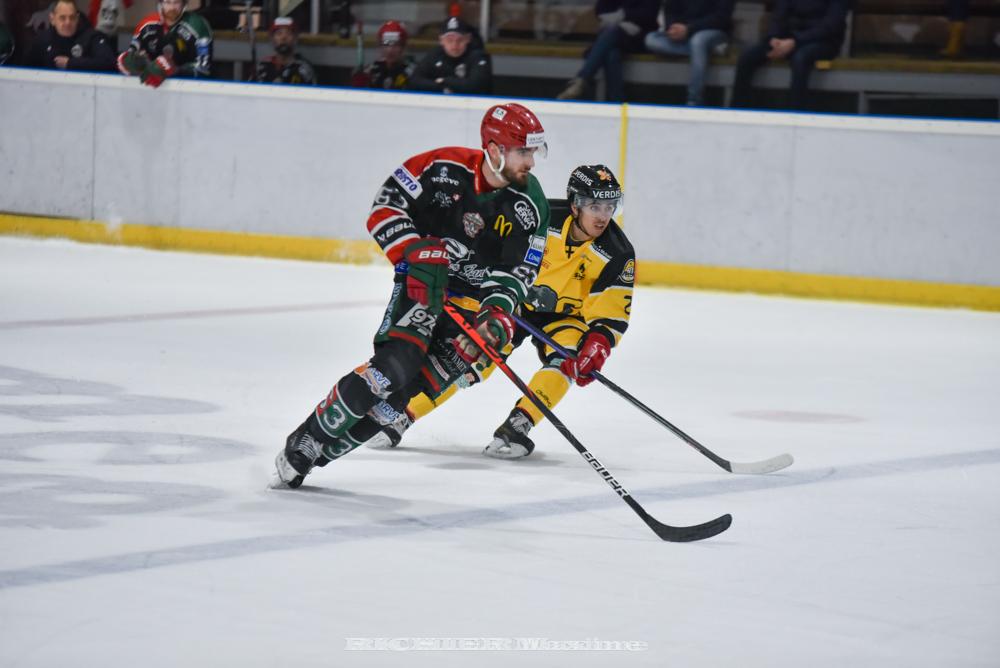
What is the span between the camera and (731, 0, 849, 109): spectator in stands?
926 centimetres

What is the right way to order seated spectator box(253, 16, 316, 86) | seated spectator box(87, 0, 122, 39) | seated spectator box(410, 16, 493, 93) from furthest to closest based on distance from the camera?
seated spectator box(87, 0, 122, 39) → seated spectator box(253, 16, 316, 86) → seated spectator box(410, 16, 493, 93)

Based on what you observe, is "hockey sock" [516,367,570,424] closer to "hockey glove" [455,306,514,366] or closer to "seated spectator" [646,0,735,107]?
"hockey glove" [455,306,514,366]

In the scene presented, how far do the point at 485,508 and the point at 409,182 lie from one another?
0.92m

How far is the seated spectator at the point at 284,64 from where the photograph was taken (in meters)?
10.0

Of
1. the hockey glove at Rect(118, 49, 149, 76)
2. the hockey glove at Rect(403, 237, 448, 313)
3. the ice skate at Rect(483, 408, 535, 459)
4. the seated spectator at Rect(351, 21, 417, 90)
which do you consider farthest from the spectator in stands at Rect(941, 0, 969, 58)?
the hockey glove at Rect(403, 237, 448, 313)

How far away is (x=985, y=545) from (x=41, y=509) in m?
2.35

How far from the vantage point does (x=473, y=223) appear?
4.19 metres

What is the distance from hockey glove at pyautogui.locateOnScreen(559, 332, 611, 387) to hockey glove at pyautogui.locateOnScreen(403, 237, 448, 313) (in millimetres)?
800

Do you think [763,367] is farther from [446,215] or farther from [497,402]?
[446,215]

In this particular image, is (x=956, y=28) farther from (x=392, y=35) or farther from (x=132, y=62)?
(x=132, y=62)

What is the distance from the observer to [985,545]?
148 inches

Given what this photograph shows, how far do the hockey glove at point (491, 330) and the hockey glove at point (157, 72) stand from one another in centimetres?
604

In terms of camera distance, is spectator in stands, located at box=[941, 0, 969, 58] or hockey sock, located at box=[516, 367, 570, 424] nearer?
hockey sock, located at box=[516, 367, 570, 424]

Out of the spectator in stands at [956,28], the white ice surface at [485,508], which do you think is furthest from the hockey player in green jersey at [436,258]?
the spectator in stands at [956,28]
